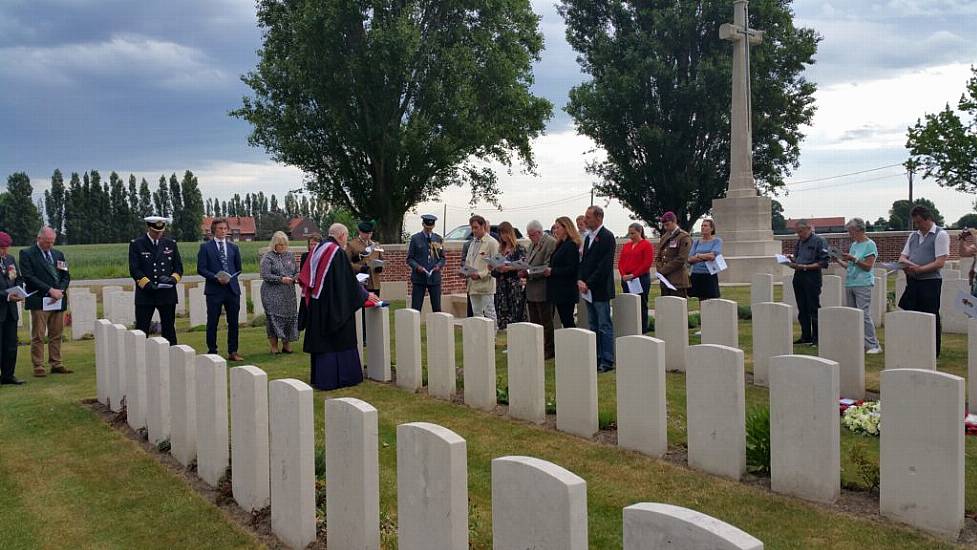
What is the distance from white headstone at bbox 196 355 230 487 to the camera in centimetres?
503

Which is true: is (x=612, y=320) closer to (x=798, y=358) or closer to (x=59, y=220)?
(x=798, y=358)

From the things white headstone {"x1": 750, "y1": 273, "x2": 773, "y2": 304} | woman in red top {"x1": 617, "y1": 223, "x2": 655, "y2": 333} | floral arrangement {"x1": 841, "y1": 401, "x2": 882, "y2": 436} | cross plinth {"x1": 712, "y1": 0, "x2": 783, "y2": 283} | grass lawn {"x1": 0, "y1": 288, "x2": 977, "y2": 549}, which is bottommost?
grass lawn {"x1": 0, "y1": 288, "x2": 977, "y2": 549}

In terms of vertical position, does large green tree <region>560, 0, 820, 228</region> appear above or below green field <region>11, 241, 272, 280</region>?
above

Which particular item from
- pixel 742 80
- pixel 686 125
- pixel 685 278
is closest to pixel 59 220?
pixel 686 125

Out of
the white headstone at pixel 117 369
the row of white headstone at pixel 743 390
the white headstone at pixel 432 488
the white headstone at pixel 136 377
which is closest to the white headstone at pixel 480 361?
the row of white headstone at pixel 743 390

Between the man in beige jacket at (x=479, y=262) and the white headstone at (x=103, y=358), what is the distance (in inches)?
180

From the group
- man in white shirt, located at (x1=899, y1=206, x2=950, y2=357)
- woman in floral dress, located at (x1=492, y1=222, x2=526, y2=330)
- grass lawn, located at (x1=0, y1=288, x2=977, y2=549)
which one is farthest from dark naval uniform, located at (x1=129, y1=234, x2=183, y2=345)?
man in white shirt, located at (x1=899, y1=206, x2=950, y2=357)

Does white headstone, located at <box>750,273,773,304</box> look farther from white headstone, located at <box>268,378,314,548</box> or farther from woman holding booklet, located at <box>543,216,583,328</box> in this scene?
white headstone, located at <box>268,378,314,548</box>

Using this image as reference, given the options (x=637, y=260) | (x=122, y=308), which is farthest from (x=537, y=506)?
(x=122, y=308)

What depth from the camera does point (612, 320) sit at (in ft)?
29.8

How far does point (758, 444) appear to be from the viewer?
5043mm

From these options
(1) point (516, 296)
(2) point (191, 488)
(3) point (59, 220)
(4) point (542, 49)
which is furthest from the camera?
(3) point (59, 220)

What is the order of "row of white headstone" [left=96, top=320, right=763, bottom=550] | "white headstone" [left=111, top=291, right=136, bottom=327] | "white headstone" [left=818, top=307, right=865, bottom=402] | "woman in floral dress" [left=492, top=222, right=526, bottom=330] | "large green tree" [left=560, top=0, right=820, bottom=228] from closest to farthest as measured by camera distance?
"row of white headstone" [left=96, top=320, right=763, bottom=550]
"white headstone" [left=818, top=307, right=865, bottom=402]
"woman in floral dress" [left=492, top=222, right=526, bottom=330]
"white headstone" [left=111, top=291, right=136, bottom=327]
"large green tree" [left=560, top=0, right=820, bottom=228]

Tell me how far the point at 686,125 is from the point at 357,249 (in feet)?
92.6
